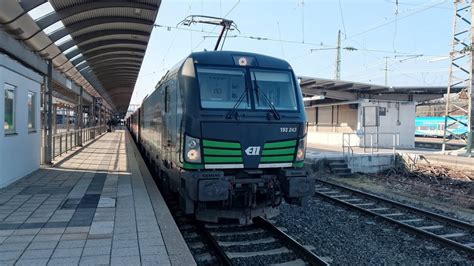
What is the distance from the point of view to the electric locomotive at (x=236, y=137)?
6.41 m

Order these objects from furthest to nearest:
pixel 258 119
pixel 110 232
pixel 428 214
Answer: pixel 428 214, pixel 258 119, pixel 110 232

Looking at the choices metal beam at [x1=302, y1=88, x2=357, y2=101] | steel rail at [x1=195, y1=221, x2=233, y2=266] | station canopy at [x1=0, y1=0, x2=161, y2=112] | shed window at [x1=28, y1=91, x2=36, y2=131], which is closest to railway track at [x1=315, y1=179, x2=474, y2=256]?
steel rail at [x1=195, y1=221, x2=233, y2=266]

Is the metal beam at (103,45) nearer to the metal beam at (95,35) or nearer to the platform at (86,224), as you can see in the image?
the metal beam at (95,35)

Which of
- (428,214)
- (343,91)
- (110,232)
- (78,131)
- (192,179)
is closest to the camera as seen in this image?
(110,232)

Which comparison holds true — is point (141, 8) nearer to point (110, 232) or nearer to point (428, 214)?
point (110, 232)

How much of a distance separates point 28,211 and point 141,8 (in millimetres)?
5153

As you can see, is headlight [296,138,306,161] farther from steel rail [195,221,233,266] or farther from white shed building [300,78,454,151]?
white shed building [300,78,454,151]

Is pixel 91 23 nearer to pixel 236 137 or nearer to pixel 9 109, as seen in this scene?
pixel 9 109

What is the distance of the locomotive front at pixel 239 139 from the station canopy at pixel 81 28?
3479 mm

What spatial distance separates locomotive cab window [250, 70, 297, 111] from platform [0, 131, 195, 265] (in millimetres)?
2449

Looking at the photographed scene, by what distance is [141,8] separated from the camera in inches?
382

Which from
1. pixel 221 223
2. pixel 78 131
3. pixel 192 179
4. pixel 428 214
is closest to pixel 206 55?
pixel 192 179

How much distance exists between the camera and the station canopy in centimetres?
916

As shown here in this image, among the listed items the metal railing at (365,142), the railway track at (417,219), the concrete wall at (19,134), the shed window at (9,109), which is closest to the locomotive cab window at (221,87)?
the railway track at (417,219)
